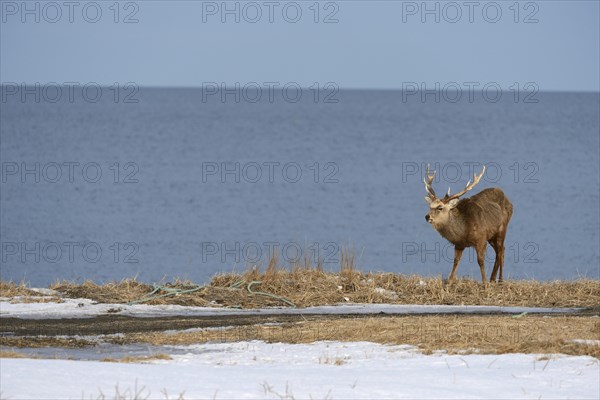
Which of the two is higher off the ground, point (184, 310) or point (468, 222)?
point (468, 222)

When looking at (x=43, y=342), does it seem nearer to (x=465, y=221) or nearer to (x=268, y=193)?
(x=465, y=221)

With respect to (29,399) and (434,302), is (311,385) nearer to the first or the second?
(29,399)

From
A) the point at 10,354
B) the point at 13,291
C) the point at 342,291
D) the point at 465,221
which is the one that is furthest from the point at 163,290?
the point at 10,354

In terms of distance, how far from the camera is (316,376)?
11.9 m

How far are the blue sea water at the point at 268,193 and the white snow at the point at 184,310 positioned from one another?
2463mm

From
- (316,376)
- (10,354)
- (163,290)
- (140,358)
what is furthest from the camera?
(163,290)

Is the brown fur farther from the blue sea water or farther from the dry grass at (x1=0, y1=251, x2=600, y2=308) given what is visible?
the blue sea water

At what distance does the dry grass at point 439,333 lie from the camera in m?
13.3

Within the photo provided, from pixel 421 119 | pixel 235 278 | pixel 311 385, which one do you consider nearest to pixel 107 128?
pixel 421 119

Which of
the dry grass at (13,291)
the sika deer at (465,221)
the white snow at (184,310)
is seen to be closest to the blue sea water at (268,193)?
the sika deer at (465,221)

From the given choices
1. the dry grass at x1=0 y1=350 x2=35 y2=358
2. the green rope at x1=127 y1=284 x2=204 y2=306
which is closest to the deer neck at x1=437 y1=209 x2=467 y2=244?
the green rope at x1=127 y1=284 x2=204 y2=306

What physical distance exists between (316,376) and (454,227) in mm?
10024

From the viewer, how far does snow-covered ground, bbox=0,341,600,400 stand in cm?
1102

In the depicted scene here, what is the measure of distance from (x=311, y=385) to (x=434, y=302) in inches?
329
